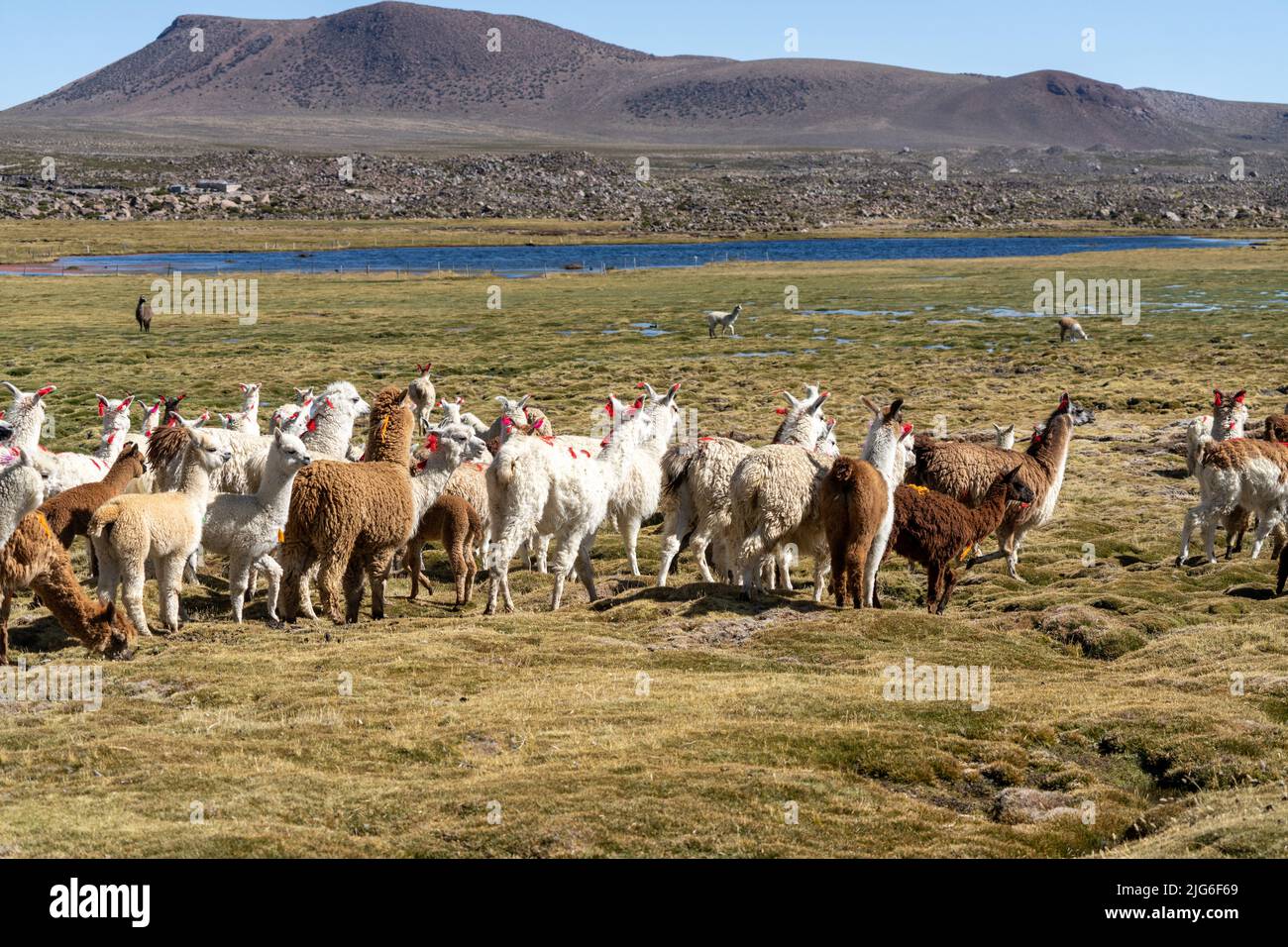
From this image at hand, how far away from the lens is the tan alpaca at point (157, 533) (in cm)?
A: 1095

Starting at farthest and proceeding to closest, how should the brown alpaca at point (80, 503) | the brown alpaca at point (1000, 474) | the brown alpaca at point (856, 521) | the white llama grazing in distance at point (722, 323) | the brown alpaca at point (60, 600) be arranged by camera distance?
the white llama grazing in distance at point (722, 323), the brown alpaca at point (1000, 474), the brown alpaca at point (856, 521), the brown alpaca at point (80, 503), the brown alpaca at point (60, 600)

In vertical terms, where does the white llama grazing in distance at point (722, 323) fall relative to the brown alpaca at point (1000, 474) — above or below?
above

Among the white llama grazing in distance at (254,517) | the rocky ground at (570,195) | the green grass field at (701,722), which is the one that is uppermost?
the rocky ground at (570,195)

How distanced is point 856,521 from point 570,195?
124 meters

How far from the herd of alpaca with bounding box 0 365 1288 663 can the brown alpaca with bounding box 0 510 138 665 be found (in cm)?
2

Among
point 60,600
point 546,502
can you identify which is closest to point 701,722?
point 546,502

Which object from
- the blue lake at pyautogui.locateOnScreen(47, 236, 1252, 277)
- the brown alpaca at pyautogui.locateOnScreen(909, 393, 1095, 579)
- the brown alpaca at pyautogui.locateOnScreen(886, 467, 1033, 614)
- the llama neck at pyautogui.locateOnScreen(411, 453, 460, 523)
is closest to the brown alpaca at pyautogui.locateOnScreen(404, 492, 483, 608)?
the llama neck at pyautogui.locateOnScreen(411, 453, 460, 523)

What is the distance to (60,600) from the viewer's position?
10547 millimetres

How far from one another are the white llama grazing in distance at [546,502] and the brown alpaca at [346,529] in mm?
944

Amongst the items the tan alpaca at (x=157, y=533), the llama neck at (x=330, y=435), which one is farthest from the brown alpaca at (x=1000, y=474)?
the tan alpaca at (x=157, y=533)

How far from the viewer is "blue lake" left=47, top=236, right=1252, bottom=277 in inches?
2884

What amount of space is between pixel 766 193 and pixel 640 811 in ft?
451

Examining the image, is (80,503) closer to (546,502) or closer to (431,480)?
(431,480)

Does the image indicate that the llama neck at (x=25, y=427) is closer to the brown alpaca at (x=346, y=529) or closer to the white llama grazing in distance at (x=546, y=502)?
the brown alpaca at (x=346, y=529)
